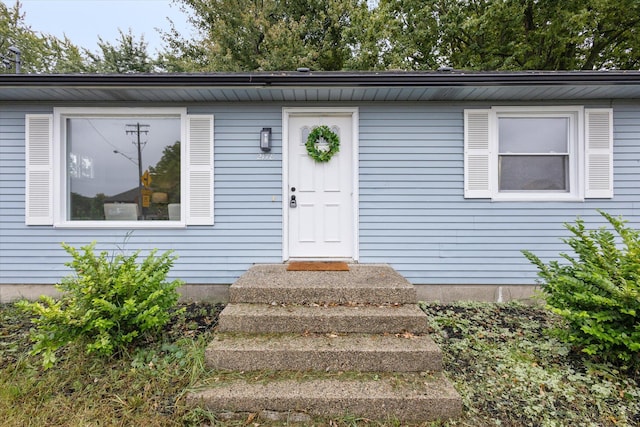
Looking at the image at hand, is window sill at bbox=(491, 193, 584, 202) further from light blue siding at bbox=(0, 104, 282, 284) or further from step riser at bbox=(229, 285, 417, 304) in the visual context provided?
light blue siding at bbox=(0, 104, 282, 284)

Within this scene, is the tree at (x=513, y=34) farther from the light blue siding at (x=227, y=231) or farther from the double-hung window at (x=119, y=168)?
the double-hung window at (x=119, y=168)

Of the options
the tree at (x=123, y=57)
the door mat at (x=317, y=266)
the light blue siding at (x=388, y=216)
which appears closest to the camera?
the door mat at (x=317, y=266)

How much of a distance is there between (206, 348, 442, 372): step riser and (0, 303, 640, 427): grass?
12 centimetres

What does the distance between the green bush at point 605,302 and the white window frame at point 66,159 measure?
4.18 metres

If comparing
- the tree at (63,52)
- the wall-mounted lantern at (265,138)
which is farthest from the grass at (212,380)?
the tree at (63,52)

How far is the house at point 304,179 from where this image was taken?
12.4ft

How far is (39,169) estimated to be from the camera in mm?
3764

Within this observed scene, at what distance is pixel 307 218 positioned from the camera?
4020mm

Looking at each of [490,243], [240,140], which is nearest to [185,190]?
[240,140]

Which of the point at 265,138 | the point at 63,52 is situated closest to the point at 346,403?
the point at 265,138

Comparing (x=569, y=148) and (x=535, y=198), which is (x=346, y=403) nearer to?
(x=535, y=198)

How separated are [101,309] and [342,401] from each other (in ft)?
6.65

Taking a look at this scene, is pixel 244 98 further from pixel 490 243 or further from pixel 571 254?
pixel 571 254

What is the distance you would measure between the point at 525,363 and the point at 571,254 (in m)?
2.12
